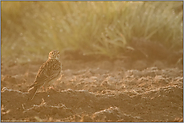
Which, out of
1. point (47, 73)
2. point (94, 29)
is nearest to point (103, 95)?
point (47, 73)

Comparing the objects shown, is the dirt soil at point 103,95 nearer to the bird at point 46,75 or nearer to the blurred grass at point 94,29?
the bird at point 46,75

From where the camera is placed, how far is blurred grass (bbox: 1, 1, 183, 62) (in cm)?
655

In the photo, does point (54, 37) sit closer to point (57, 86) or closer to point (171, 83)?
point (57, 86)

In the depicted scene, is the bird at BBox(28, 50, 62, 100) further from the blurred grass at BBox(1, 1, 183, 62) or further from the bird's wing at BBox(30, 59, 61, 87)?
the blurred grass at BBox(1, 1, 183, 62)

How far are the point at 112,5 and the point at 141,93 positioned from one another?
303 centimetres

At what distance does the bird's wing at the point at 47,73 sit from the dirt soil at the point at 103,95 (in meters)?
0.25

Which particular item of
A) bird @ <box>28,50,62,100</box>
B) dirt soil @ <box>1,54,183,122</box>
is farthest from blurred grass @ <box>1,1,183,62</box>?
bird @ <box>28,50,62,100</box>

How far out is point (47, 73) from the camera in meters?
4.35

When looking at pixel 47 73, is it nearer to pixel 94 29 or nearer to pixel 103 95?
pixel 103 95

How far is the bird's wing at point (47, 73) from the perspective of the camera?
4.20 meters

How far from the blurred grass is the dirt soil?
→ 2.26 ft

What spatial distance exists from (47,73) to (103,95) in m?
1.00

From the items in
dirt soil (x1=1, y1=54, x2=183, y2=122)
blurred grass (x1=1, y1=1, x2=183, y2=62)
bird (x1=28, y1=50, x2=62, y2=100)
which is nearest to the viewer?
dirt soil (x1=1, y1=54, x2=183, y2=122)

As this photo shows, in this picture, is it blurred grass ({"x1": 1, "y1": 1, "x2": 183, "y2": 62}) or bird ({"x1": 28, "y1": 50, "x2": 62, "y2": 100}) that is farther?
blurred grass ({"x1": 1, "y1": 1, "x2": 183, "y2": 62})
